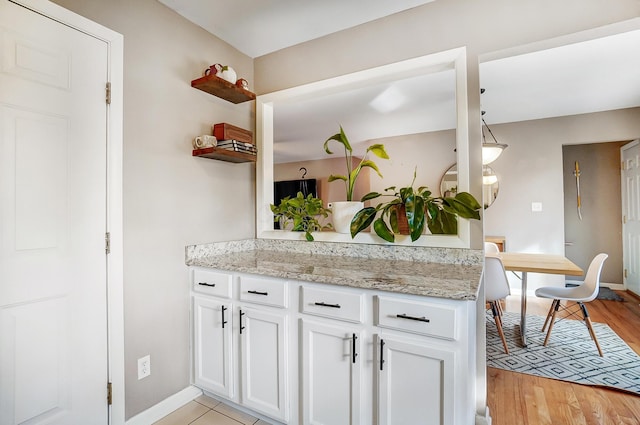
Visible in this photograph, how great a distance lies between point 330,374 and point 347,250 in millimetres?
807

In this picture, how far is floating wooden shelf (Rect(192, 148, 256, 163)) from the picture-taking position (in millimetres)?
1885

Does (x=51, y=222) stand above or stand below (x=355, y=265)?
above

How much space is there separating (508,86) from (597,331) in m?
2.57

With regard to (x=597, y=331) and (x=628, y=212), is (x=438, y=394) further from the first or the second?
(x=628, y=212)

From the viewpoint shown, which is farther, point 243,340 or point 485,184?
point 485,184

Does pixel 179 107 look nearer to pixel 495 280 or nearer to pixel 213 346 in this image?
pixel 213 346

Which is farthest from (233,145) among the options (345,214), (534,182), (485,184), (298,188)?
(534,182)

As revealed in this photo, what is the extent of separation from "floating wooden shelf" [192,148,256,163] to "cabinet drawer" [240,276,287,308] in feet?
2.59

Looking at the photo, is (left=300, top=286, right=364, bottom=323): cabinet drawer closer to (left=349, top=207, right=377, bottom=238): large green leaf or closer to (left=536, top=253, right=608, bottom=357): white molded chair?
(left=349, top=207, right=377, bottom=238): large green leaf

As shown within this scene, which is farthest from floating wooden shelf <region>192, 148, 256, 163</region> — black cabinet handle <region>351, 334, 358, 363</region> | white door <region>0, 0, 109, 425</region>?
black cabinet handle <region>351, 334, 358, 363</region>

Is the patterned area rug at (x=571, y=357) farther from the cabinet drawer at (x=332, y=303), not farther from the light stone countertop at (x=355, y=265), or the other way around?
the cabinet drawer at (x=332, y=303)

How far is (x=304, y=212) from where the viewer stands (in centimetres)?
217

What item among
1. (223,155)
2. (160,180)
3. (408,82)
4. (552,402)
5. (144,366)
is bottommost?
(552,402)

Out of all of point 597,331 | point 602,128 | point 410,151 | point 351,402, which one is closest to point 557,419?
point 351,402
